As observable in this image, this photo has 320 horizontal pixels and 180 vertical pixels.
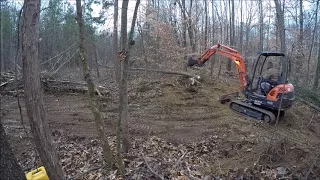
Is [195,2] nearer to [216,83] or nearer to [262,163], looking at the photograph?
[216,83]

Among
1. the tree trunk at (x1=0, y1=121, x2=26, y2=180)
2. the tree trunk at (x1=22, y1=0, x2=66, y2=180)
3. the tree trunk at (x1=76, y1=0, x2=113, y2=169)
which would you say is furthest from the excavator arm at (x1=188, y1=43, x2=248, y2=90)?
the tree trunk at (x1=0, y1=121, x2=26, y2=180)

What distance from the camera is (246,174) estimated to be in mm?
5473

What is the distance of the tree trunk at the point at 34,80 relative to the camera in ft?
13.0

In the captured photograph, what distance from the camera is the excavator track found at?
29.7 feet

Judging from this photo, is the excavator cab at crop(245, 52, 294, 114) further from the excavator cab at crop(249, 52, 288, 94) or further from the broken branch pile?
the broken branch pile

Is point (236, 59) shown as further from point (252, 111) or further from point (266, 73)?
point (252, 111)

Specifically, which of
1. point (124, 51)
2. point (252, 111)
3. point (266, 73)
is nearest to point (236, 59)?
point (266, 73)

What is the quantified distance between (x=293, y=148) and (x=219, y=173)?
1727 millimetres

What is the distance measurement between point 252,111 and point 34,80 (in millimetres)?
7290

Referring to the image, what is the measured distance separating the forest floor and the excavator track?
252 millimetres

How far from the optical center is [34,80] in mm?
4023

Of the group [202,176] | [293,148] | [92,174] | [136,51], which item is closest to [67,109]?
[92,174]

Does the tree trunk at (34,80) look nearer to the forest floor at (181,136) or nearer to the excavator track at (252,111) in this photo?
the forest floor at (181,136)

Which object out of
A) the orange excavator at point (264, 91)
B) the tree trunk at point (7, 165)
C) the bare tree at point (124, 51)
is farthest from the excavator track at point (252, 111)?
the tree trunk at point (7, 165)
